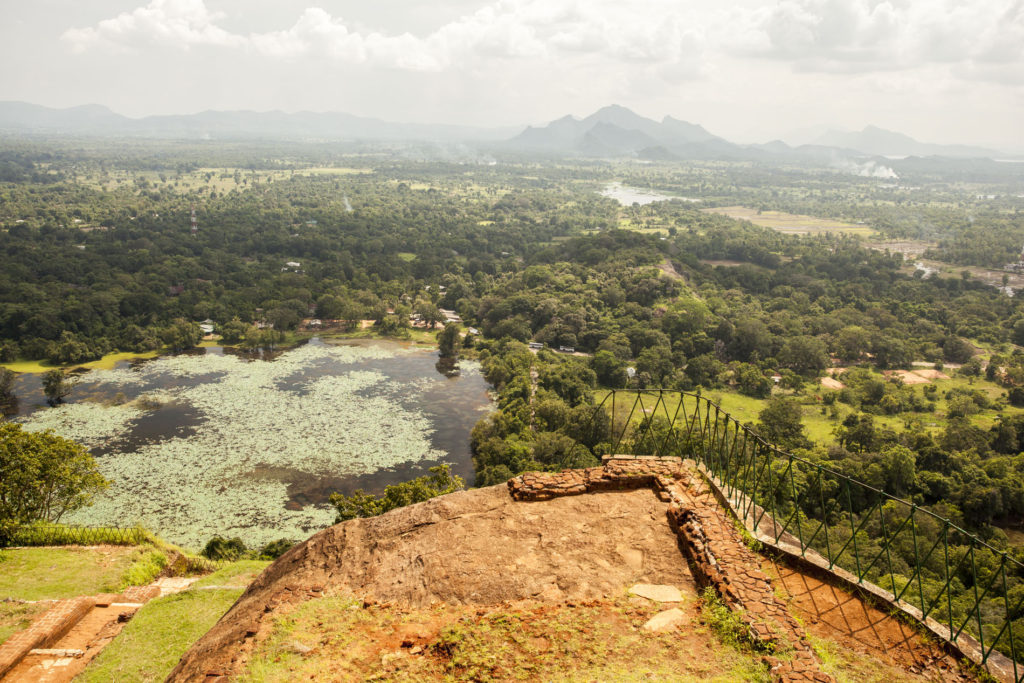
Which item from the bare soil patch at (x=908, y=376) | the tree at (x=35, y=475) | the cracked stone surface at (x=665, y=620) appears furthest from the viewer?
the bare soil patch at (x=908, y=376)

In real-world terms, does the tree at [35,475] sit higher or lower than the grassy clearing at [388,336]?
higher

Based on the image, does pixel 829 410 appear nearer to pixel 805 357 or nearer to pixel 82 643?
pixel 805 357

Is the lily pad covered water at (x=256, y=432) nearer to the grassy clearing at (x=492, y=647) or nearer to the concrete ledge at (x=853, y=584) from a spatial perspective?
the grassy clearing at (x=492, y=647)

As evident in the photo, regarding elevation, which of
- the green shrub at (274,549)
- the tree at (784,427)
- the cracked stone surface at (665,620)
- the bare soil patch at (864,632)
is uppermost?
the cracked stone surface at (665,620)

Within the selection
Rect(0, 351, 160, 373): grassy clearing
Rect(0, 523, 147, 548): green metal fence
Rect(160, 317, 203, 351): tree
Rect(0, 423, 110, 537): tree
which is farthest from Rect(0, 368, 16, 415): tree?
Rect(0, 523, 147, 548): green metal fence

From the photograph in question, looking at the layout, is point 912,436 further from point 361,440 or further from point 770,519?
point 361,440

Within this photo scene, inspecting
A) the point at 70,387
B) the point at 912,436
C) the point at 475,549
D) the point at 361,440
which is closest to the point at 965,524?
the point at 912,436

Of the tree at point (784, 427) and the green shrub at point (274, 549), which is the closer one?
the green shrub at point (274, 549)

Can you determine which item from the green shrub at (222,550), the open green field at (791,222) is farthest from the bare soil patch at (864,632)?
the open green field at (791,222)
